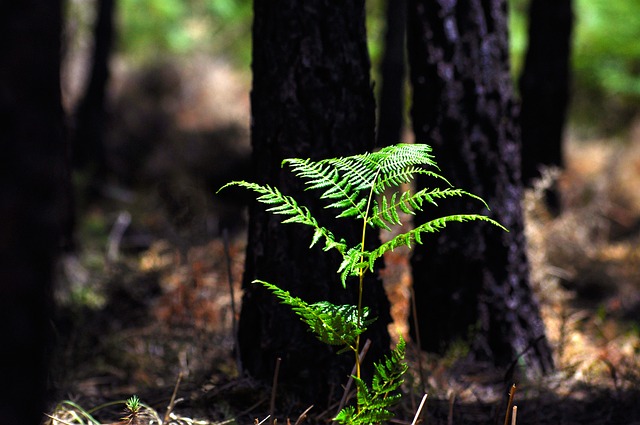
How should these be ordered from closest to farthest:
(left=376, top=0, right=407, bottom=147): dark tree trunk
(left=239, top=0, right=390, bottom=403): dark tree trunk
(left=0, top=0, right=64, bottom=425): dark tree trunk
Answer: (left=0, top=0, right=64, bottom=425): dark tree trunk → (left=239, top=0, right=390, bottom=403): dark tree trunk → (left=376, top=0, right=407, bottom=147): dark tree trunk

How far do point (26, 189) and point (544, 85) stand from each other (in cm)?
594

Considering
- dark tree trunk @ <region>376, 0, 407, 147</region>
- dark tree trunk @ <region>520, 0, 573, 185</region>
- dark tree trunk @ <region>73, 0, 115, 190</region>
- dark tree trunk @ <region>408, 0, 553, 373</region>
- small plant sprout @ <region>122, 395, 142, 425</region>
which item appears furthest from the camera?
dark tree trunk @ <region>73, 0, 115, 190</region>

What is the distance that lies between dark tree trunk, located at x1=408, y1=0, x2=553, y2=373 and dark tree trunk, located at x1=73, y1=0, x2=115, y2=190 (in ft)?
20.7

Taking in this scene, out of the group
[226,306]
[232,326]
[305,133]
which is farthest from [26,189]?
[226,306]

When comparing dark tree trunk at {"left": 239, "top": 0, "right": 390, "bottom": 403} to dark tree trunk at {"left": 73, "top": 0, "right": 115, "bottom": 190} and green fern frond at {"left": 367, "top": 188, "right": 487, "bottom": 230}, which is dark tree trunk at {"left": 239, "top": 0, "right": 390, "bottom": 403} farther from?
dark tree trunk at {"left": 73, "top": 0, "right": 115, "bottom": 190}

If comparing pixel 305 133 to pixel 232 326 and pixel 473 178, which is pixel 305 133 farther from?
pixel 473 178

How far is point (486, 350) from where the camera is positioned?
3.62 meters

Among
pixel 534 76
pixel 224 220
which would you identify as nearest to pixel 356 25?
pixel 534 76

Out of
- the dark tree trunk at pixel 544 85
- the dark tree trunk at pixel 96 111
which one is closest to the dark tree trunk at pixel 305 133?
the dark tree trunk at pixel 544 85

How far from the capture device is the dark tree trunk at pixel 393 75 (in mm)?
7000

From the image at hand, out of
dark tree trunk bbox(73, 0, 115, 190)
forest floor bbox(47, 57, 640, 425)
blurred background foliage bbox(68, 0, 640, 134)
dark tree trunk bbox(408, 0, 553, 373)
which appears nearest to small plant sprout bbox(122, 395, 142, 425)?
forest floor bbox(47, 57, 640, 425)

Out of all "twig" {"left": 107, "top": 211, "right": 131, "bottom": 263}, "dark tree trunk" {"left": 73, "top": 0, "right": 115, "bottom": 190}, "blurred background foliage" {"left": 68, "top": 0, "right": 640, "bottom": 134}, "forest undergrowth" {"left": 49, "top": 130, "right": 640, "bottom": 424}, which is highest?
"blurred background foliage" {"left": 68, "top": 0, "right": 640, "bottom": 134}

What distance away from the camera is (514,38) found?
9.91 m

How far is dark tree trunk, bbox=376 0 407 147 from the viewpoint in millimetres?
7000
